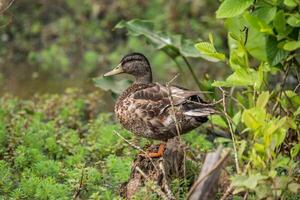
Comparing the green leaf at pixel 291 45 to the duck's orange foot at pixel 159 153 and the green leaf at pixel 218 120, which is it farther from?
the duck's orange foot at pixel 159 153

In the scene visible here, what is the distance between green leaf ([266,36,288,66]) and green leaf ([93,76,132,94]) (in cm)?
330

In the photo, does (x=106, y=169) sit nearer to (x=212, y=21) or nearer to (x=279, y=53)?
(x=279, y=53)

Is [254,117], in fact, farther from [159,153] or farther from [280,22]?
[159,153]

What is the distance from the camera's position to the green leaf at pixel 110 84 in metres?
8.72

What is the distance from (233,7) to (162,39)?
3.66 meters

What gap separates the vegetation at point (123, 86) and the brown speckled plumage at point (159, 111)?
0.23 meters

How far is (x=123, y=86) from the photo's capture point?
29.0ft

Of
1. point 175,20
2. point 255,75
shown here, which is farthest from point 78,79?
Result: point 255,75

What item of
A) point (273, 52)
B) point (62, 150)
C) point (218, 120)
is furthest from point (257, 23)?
point (62, 150)

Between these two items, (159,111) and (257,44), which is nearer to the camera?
(257,44)

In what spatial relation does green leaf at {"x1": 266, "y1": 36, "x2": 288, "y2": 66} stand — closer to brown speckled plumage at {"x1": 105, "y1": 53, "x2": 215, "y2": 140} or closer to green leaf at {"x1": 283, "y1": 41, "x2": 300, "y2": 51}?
green leaf at {"x1": 283, "y1": 41, "x2": 300, "y2": 51}

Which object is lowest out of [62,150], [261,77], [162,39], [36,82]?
[36,82]

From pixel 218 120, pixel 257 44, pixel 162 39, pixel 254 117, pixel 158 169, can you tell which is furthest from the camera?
pixel 162 39

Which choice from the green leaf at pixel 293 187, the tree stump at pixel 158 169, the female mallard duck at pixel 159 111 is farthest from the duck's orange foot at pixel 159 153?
the green leaf at pixel 293 187
